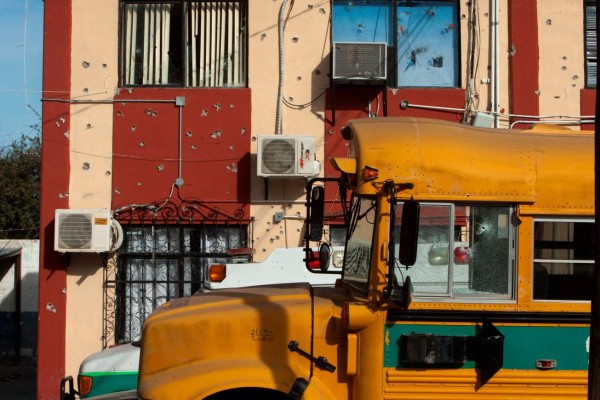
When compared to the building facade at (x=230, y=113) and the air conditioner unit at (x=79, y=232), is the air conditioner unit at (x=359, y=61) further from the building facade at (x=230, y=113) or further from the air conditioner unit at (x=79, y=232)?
the air conditioner unit at (x=79, y=232)

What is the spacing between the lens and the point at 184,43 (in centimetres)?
1154

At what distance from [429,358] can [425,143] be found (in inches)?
51.6

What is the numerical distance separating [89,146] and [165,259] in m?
1.84

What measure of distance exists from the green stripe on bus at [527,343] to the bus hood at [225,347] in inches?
21.0

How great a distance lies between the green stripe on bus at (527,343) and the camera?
16.5ft

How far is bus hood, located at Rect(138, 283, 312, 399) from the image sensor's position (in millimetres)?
5004

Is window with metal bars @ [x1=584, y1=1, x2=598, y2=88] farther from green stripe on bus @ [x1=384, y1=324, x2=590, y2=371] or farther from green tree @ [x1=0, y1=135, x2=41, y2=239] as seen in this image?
green tree @ [x1=0, y1=135, x2=41, y2=239]

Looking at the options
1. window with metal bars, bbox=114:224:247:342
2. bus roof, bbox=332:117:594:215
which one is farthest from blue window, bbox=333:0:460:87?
bus roof, bbox=332:117:594:215

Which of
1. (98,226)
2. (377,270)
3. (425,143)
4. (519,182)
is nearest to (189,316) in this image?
(377,270)

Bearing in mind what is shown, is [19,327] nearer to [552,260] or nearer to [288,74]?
[288,74]

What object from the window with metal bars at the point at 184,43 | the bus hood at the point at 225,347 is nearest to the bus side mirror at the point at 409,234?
the bus hood at the point at 225,347

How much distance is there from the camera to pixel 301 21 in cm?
1128

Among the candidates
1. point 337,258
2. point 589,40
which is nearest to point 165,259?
point 337,258

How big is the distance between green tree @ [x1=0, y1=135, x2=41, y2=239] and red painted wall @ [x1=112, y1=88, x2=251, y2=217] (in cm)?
1609
